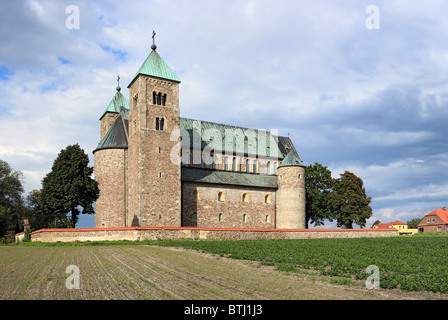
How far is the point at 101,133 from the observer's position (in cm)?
5378

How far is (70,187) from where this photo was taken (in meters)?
42.6

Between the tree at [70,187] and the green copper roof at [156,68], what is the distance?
10879mm

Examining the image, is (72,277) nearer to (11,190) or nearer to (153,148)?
(153,148)

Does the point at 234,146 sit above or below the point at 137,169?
above

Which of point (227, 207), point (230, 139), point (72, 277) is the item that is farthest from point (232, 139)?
point (72, 277)

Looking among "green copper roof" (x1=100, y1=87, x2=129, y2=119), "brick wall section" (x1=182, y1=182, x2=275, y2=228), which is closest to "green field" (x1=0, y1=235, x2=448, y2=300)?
"brick wall section" (x1=182, y1=182, x2=275, y2=228)

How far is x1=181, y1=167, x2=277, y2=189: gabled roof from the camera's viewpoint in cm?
4703

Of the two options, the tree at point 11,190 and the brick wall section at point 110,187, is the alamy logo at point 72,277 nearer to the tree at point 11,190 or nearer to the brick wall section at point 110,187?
the brick wall section at point 110,187

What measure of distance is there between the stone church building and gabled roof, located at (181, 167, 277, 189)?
145 mm

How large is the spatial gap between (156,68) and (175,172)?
462 inches

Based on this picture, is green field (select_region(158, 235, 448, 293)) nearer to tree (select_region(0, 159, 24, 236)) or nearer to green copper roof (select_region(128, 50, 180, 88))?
green copper roof (select_region(128, 50, 180, 88))
